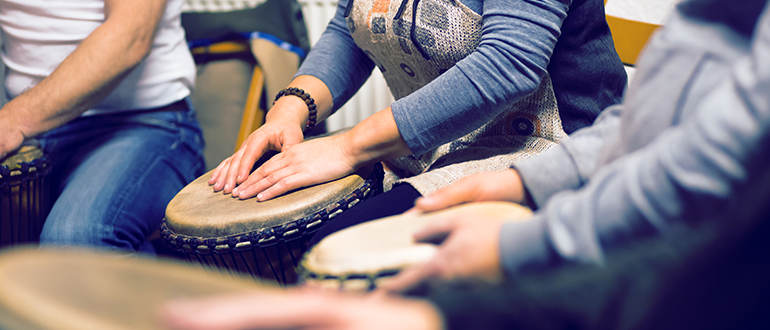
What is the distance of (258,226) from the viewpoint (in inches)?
25.8

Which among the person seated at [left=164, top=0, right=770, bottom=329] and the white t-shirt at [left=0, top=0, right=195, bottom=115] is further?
the white t-shirt at [left=0, top=0, right=195, bottom=115]

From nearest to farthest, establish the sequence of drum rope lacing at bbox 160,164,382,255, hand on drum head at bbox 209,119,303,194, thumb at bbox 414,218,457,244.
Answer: thumb at bbox 414,218,457,244 → drum rope lacing at bbox 160,164,382,255 → hand on drum head at bbox 209,119,303,194

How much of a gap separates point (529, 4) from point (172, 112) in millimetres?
1005

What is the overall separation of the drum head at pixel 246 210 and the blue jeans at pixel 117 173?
26 centimetres

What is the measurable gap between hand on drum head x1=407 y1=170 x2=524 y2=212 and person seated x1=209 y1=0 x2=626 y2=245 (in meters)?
0.17

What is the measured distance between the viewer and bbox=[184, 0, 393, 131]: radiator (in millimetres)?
1755

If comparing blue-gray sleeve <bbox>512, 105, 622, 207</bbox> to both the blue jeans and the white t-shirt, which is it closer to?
the blue jeans

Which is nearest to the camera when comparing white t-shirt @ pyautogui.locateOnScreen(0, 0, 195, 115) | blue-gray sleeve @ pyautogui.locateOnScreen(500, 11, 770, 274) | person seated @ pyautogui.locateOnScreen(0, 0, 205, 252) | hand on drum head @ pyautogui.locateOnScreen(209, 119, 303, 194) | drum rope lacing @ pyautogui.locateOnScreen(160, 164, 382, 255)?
blue-gray sleeve @ pyautogui.locateOnScreen(500, 11, 770, 274)

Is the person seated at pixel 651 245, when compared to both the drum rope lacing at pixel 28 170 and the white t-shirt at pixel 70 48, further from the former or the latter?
the white t-shirt at pixel 70 48

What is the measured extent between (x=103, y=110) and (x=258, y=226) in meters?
0.76

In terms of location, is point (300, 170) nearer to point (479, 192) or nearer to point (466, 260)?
point (479, 192)

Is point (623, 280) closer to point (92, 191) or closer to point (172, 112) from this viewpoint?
point (92, 191)

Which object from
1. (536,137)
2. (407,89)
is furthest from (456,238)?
(407,89)

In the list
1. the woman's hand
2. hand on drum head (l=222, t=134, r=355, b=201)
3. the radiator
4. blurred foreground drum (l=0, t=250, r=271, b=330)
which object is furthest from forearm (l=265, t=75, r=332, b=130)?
the radiator
